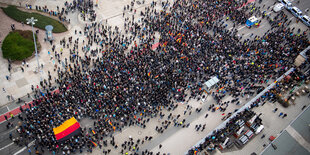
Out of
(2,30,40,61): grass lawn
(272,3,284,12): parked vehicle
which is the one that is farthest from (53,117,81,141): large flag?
(272,3,284,12): parked vehicle

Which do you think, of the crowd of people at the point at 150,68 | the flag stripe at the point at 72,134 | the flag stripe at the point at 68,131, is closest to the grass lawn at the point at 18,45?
the crowd of people at the point at 150,68

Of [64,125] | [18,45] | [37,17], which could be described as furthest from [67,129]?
[37,17]

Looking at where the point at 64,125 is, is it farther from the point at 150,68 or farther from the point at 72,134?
the point at 150,68

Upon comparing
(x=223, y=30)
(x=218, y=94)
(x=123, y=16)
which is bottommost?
(x=218, y=94)

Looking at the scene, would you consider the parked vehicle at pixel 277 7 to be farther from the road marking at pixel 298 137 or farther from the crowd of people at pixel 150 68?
the road marking at pixel 298 137

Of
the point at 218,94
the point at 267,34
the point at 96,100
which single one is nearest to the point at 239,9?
the point at 267,34

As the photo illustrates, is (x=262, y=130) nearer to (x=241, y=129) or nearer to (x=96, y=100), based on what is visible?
(x=241, y=129)
